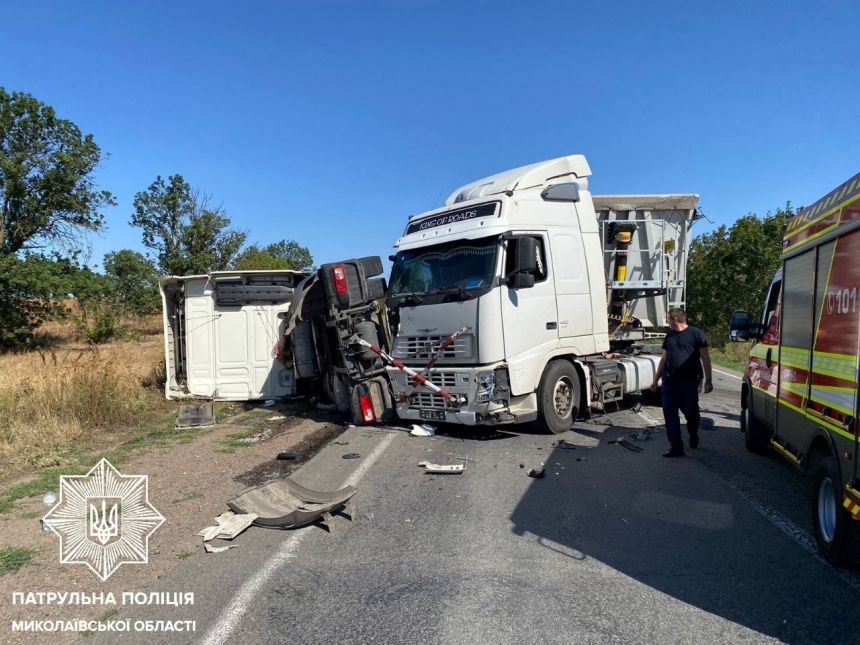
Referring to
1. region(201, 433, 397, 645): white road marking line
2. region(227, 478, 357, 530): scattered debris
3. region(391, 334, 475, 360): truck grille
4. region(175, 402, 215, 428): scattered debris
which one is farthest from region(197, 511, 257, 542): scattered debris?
region(175, 402, 215, 428): scattered debris

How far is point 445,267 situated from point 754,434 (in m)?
4.40

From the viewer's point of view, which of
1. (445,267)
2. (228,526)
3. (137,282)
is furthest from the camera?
(137,282)

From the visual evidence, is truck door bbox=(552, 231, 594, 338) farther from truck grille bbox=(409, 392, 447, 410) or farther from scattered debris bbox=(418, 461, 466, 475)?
scattered debris bbox=(418, 461, 466, 475)

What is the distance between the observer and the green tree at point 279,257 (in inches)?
1240

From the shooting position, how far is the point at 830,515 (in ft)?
13.0

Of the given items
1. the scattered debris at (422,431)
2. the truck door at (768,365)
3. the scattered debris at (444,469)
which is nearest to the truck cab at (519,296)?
the scattered debris at (422,431)

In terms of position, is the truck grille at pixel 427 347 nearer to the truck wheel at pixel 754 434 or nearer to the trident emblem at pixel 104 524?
the truck wheel at pixel 754 434

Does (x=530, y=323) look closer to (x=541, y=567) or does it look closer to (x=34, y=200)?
(x=541, y=567)

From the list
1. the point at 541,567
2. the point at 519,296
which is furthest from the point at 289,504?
the point at 519,296

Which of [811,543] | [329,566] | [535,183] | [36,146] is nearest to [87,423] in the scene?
[329,566]

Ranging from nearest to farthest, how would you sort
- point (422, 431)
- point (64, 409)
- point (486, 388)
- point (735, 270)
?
point (486, 388)
point (422, 431)
point (64, 409)
point (735, 270)

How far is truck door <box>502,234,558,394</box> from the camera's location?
758 centimetres

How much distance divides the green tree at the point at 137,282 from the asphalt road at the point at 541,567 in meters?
28.0

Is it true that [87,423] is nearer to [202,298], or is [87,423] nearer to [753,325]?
[202,298]
